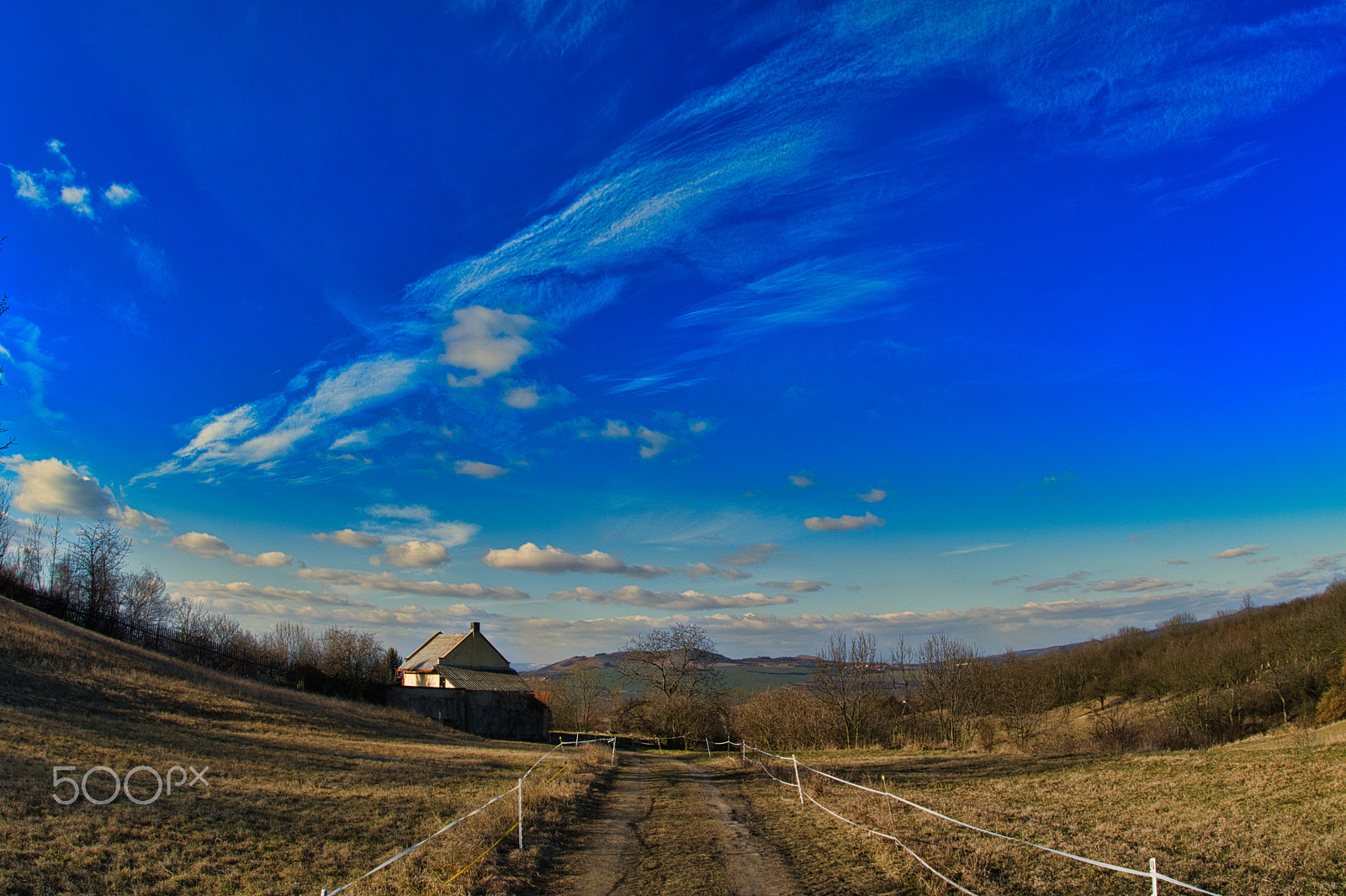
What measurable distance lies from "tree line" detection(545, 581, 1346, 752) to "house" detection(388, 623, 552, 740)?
7.22 m

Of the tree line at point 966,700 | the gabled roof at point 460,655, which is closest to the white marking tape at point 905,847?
the tree line at point 966,700

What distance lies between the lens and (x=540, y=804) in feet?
46.7

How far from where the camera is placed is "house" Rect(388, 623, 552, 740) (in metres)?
44.4

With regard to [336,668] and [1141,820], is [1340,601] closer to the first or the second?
[1141,820]

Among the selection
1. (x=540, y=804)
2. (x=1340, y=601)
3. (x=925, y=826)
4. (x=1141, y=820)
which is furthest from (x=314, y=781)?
(x=1340, y=601)

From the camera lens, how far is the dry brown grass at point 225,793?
862cm

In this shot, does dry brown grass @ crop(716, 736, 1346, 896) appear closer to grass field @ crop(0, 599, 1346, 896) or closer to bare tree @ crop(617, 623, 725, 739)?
grass field @ crop(0, 599, 1346, 896)

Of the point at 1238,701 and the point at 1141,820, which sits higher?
the point at 1141,820

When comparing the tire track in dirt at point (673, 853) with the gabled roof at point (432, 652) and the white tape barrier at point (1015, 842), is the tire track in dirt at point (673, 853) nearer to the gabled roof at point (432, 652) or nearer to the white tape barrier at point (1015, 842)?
the white tape barrier at point (1015, 842)

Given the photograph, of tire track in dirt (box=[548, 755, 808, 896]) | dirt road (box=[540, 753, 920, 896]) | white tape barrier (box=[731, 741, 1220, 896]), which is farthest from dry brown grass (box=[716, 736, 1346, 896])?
tire track in dirt (box=[548, 755, 808, 896])

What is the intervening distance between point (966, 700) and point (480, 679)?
37258 mm

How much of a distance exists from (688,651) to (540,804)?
42878 millimetres

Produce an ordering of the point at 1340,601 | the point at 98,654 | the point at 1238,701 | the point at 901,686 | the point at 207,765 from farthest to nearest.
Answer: the point at 1340,601
the point at 901,686
the point at 1238,701
the point at 98,654
the point at 207,765

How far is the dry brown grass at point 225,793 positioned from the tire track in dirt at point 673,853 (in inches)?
36.3
